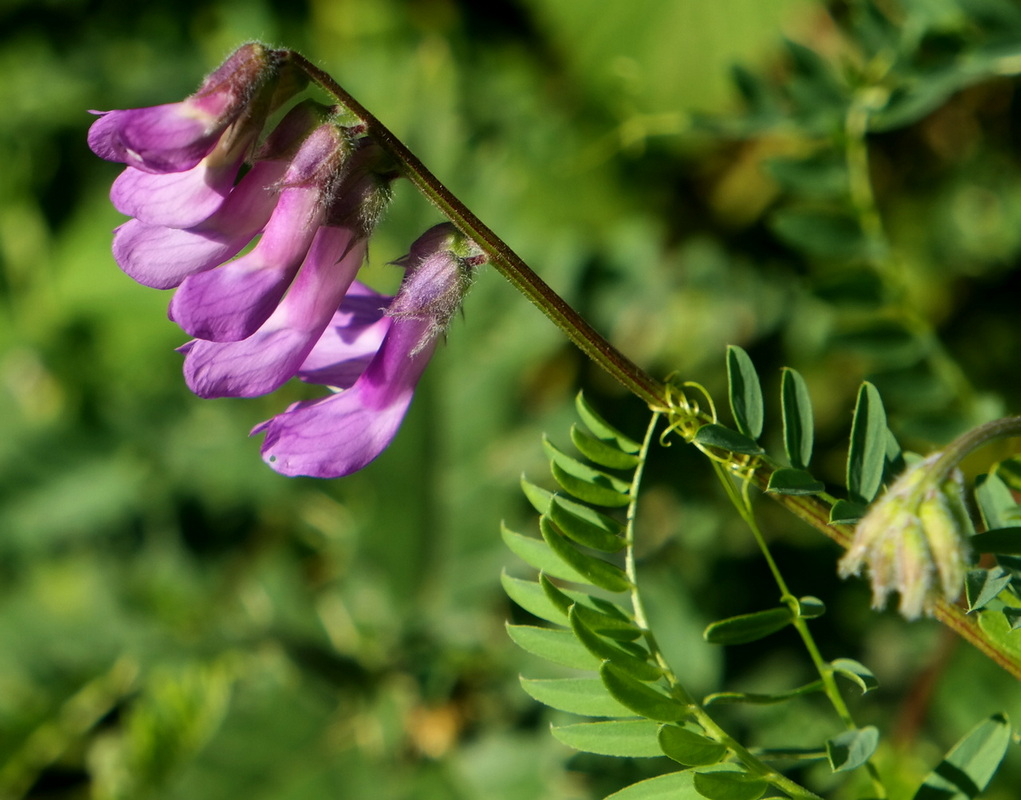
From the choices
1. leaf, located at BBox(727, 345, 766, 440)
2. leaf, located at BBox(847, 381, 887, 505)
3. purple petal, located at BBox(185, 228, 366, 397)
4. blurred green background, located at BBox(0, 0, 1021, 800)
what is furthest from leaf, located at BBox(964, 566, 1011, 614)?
blurred green background, located at BBox(0, 0, 1021, 800)

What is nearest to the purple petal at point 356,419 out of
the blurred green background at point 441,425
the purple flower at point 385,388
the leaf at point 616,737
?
the purple flower at point 385,388

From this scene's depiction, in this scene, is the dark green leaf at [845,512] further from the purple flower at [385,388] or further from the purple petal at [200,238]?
the purple petal at [200,238]

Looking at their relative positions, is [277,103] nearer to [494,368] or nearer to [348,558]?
[494,368]

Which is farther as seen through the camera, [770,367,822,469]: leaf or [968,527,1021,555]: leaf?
[770,367,822,469]: leaf

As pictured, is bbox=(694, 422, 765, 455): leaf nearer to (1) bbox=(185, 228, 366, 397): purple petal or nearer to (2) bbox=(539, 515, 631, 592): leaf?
(2) bbox=(539, 515, 631, 592): leaf

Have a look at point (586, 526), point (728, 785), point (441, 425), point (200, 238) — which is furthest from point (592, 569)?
point (441, 425)

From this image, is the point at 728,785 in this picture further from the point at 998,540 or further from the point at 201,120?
the point at 201,120
